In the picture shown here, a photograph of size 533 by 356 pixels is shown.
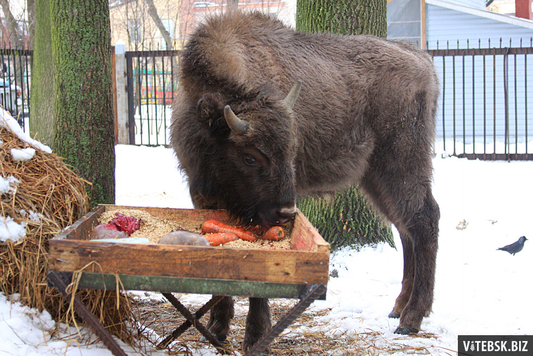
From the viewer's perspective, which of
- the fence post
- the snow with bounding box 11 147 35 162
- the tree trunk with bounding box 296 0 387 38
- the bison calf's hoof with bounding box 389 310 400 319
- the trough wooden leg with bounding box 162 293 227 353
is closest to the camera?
the snow with bounding box 11 147 35 162

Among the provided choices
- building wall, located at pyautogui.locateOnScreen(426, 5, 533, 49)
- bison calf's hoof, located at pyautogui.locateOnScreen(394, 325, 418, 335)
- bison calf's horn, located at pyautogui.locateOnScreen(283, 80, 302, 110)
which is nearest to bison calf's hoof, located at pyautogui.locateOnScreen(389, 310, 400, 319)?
bison calf's hoof, located at pyautogui.locateOnScreen(394, 325, 418, 335)

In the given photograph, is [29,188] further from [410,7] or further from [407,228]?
[410,7]

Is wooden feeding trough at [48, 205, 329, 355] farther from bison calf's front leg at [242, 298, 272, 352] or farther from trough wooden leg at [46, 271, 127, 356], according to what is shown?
bison calf's front leg at [242, 298, 272, 352]

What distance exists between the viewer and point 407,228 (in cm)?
461

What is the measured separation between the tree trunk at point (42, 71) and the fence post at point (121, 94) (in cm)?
395

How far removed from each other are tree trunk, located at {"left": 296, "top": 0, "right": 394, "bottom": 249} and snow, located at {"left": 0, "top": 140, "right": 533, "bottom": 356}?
214 mm

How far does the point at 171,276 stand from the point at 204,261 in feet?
0.58

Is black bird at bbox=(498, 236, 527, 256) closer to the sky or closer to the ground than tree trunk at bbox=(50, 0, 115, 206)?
closer to the ground

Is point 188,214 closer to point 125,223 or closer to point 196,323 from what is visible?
point 125,223

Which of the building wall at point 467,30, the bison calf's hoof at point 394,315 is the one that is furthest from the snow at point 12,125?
the building wall at point 467,30

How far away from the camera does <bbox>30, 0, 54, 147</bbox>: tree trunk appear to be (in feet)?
25.5

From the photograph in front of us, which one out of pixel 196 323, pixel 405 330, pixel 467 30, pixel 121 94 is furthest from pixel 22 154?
pixel 467 30

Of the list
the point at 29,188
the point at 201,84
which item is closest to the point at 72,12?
the point at 201,84

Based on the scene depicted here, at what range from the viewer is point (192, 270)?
89.7 inches
